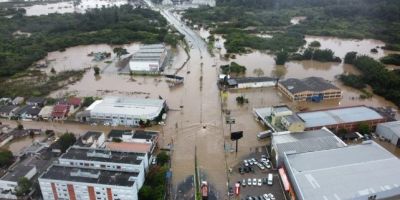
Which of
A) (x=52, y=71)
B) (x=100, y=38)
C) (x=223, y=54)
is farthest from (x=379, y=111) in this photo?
(x=100, y=38)

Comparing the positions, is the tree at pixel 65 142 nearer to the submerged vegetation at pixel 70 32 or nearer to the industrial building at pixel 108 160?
the industrial building at pixel 108 160

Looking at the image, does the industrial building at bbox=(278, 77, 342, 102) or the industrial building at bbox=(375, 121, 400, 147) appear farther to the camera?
the industrial building at bbox=(278, 77, 342, 102)

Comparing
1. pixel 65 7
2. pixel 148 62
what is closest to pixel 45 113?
pixel 148 62

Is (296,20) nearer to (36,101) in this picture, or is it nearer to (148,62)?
(148,62)

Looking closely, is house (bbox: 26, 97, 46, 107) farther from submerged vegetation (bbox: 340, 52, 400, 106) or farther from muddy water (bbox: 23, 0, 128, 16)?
muddy water (bbox: 23, 0, 128, 16)

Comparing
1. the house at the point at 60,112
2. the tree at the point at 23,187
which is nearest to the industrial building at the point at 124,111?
the house at the point at 60,112

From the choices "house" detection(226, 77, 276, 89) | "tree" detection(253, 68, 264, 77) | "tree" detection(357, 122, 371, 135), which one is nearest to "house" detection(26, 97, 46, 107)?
"house" detection(226, 77, 276, 89)
